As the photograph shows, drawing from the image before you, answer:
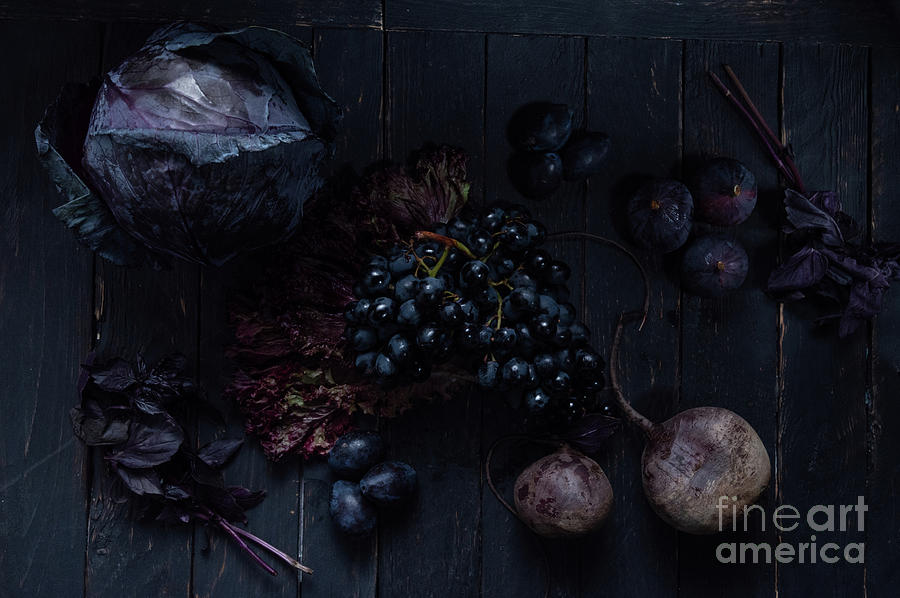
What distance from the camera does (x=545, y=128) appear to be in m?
1.43

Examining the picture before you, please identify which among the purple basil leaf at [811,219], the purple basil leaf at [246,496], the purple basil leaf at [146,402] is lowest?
the purple basil leaf at [246,496]

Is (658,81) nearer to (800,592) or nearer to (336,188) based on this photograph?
(336,188)

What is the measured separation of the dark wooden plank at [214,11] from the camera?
57.0 inches

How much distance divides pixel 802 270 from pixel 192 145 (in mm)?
1199

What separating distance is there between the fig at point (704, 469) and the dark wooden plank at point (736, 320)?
140 mm

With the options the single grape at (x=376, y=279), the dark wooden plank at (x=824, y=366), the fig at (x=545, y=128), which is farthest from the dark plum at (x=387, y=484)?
the dark wooden plank at (x=824, y=366)

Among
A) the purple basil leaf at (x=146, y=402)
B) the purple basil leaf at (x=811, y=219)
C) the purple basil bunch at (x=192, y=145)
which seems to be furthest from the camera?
the purple basil leaf at (x=811, y=219)

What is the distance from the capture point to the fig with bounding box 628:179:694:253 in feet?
4.72

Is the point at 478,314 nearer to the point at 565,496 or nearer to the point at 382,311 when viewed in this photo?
the point at 382,311

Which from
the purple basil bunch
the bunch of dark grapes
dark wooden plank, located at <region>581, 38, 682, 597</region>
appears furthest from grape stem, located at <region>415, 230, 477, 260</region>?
dark wooden plank, located at <region>581, 38, 682, 597</region>

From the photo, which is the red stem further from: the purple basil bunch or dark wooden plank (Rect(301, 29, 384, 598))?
the purple basil bunch

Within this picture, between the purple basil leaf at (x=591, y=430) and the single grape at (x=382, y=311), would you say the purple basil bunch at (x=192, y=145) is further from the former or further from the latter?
the purple basil leaf at (x=591, y=430)

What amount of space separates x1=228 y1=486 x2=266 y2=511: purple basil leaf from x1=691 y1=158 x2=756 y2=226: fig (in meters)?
1.07

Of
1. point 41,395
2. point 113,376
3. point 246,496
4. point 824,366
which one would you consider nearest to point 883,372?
point 824,366
